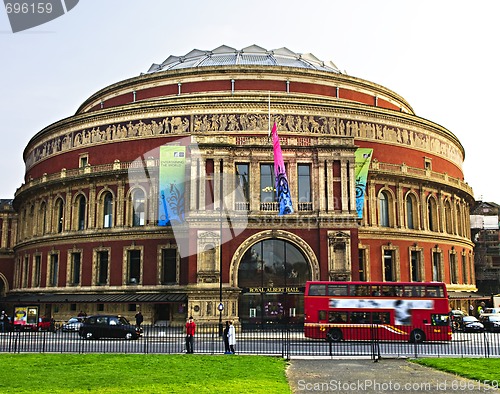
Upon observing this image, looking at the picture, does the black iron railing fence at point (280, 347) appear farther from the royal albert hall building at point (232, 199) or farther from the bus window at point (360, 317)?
the royal albert hall building at point (232, 199)

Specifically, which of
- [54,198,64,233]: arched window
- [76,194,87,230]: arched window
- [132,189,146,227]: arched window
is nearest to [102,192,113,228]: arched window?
[76,194,87,230]: arched window

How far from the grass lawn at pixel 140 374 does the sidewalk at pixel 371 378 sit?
77 centimetres

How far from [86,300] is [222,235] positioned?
1455 cm

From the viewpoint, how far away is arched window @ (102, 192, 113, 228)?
1941 inches

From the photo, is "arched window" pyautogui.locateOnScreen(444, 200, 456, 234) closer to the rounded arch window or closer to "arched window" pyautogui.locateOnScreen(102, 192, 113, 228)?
the rounded arch window

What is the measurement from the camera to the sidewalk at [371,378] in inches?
640

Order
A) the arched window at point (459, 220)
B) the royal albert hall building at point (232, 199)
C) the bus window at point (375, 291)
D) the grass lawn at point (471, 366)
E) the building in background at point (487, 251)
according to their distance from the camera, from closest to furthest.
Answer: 1. the grass lawn at point (471, 366)
2. the bus window at point (375, 291)
3. the royal albert hall building at point (232, 199)
4. the arched window at point (459, 220)
5. the building in background at point (487, 251)

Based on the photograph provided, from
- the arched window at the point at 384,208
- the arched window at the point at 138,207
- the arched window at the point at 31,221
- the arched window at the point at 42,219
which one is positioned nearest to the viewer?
the arched window at the point at 138,207

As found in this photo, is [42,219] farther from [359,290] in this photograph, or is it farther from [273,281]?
[359,290]

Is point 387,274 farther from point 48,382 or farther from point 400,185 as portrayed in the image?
point 48,382

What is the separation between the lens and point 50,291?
167 ft

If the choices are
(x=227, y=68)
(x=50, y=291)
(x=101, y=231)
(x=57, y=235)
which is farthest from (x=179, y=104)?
(x=50, y=291)

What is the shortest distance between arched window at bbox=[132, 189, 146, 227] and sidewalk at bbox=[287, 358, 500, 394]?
91.1ft

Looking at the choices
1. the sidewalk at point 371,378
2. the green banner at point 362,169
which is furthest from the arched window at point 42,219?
the sidewalk at point 371,378
